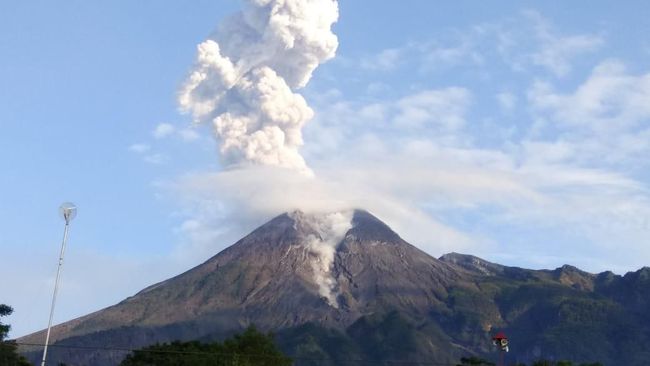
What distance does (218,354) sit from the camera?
88625mm

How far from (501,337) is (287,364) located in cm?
4109

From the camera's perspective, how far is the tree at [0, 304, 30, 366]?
3440 inches

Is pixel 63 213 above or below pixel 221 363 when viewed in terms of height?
above

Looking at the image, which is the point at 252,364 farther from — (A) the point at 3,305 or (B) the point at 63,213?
(B) the point at 63,213

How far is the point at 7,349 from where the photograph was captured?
291 ft

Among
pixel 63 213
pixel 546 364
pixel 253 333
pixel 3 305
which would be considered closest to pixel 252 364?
pixel 253 333

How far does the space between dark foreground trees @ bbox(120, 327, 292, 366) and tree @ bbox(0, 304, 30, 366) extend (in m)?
11.7

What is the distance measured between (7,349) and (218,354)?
63.4 feet

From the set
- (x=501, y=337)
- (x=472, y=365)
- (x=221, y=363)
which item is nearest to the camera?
(x=501, y=337)

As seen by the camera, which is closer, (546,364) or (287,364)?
(287,364)

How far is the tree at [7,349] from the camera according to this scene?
87.4m

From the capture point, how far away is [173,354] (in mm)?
97500

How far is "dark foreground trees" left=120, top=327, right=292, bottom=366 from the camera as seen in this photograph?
289 ft

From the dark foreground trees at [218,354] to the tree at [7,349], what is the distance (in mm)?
11691
